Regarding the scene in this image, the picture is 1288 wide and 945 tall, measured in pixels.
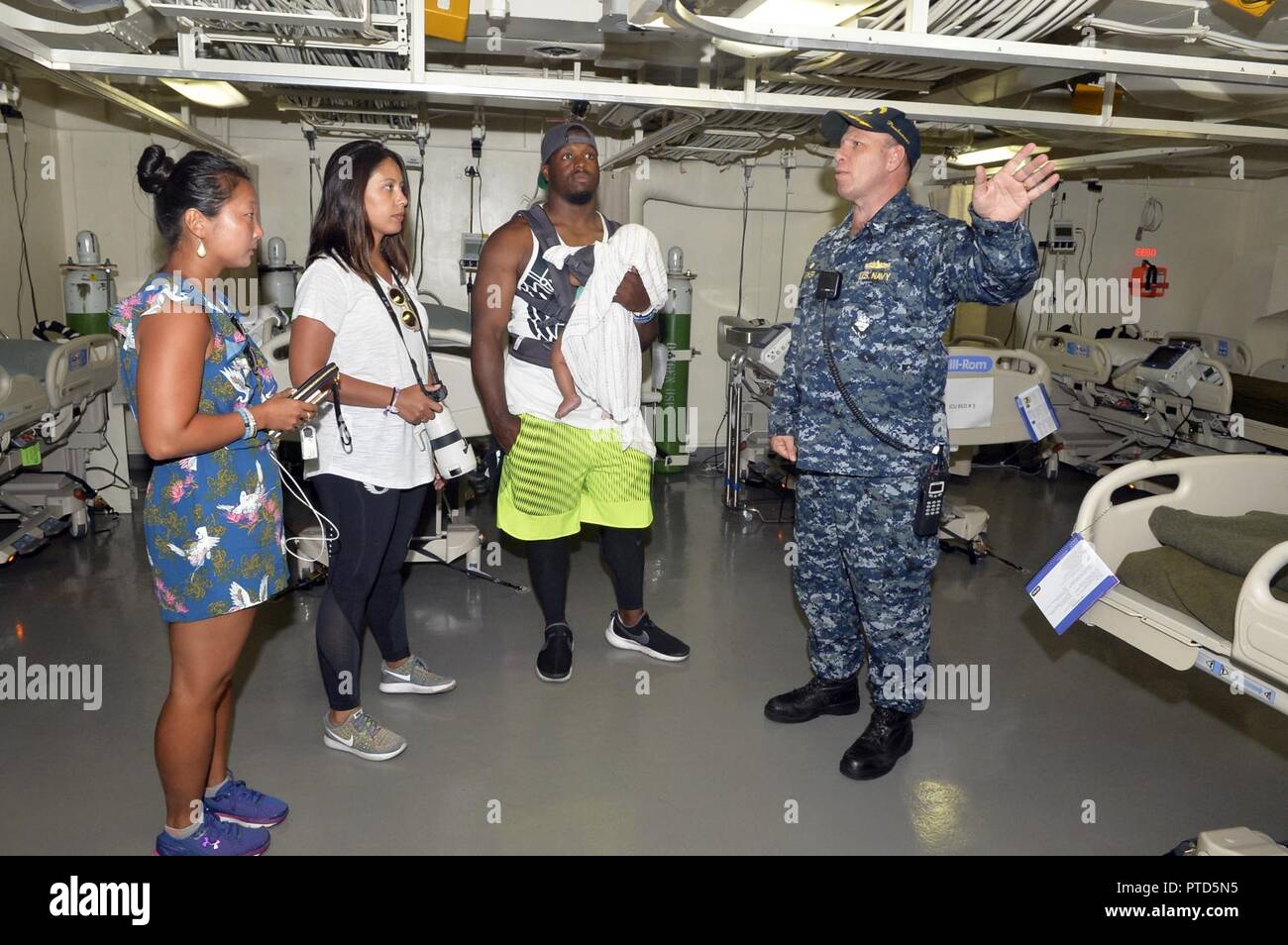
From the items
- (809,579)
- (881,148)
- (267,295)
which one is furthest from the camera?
(267,295)

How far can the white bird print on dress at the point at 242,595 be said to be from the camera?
203cm

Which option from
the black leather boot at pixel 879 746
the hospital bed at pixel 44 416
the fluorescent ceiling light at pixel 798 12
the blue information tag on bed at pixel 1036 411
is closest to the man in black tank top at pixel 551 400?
the fluorescent ceiling light at pixel 798 12

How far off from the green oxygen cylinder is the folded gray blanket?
393 centimetres

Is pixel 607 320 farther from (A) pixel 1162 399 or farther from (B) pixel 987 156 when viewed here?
(A) pixel 1162 399

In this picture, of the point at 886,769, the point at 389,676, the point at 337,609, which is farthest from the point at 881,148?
the point at 389,676

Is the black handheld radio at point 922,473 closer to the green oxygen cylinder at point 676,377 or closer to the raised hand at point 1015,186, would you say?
the raised hand at point 1015,186

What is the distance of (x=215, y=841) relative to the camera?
7.25ft

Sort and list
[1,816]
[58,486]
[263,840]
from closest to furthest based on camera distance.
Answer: [263,840] < [1,816] < [58,486]

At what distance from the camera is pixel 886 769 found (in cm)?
278

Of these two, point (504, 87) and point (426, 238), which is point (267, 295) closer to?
point (426, 238)

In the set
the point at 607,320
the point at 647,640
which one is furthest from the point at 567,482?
the point at 647,640

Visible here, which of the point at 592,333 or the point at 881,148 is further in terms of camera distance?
the point at 592,333

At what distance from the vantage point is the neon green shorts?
3.15m

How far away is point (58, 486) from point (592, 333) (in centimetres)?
332
